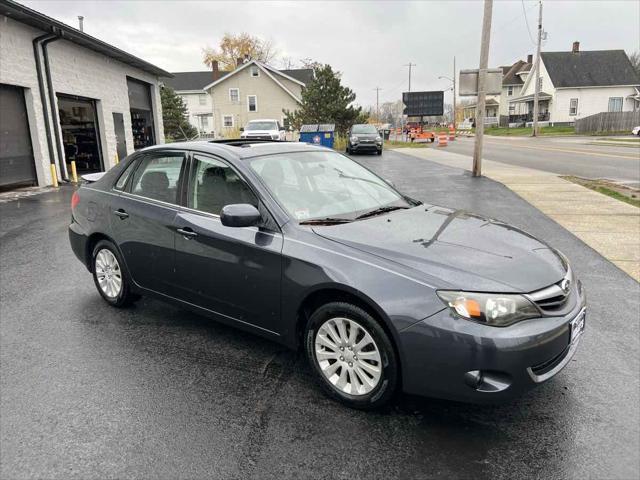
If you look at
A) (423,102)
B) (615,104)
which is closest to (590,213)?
(423,102)

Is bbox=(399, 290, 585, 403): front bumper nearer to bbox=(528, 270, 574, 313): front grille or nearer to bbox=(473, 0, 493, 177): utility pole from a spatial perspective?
bbox=(528, 270, 574, 313): front grille

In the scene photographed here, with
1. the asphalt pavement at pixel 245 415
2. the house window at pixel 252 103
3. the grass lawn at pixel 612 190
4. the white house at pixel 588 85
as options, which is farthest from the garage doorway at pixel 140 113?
the white house at pixel 588 85

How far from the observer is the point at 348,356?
300cm

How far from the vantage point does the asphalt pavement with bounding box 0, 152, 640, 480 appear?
8.37ft

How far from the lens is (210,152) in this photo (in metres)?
3.87

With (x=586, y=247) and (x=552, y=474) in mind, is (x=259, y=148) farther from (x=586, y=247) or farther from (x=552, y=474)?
(x=586, y=247)

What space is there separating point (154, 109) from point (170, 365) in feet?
78.8

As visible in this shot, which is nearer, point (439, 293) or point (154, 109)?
point (439, 293)

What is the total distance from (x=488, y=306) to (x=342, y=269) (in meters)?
0.83

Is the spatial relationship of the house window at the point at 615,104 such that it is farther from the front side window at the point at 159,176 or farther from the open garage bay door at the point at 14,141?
the front side window at the point at 159,176

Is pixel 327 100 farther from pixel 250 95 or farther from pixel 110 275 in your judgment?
pixel 110 275

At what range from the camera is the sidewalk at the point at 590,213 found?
6.43 m

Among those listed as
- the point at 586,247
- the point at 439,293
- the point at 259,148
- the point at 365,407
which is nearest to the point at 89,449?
the point at 365,407

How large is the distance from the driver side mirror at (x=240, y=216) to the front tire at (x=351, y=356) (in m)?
0.75
